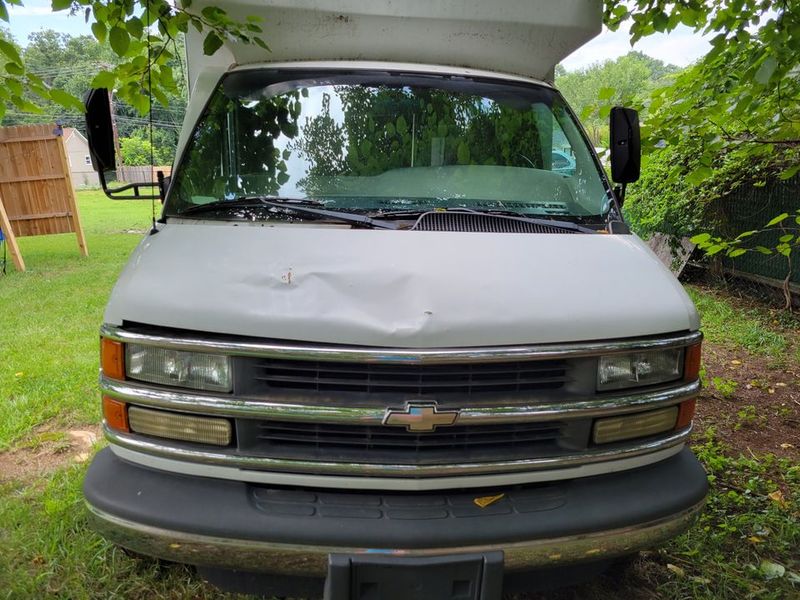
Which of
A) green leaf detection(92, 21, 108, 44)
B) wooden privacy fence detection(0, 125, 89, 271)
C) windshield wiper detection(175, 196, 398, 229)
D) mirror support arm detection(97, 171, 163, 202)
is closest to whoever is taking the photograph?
windshield wiper detection(175, 196, 398, 229)

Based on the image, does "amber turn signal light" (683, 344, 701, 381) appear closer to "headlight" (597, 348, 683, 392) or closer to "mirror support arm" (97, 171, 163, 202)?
"headlight" (597, 348, 683, 392)

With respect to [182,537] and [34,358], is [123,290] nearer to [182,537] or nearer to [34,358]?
[182,537]

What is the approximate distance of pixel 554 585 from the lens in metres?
2.22

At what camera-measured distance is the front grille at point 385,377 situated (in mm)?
2018

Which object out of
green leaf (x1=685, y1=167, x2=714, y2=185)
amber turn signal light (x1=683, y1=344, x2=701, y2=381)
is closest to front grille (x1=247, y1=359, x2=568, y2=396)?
amber turn signal light (x1=683, y1=344, x2=701, y2=381)

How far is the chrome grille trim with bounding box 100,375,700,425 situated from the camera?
2010 mm

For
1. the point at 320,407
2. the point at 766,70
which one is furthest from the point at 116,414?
the point at 766,70

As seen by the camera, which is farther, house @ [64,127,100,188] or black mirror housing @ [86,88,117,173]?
house @ [64,127,100,188]

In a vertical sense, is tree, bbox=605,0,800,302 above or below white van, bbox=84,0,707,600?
above

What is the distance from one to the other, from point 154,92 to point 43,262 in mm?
8913

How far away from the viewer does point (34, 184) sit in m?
10.5

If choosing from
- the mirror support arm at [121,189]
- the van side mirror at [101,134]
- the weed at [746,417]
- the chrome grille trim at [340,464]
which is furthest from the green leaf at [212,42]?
the weed at [746,417]

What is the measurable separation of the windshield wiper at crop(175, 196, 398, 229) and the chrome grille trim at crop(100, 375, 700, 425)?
0.79 metres

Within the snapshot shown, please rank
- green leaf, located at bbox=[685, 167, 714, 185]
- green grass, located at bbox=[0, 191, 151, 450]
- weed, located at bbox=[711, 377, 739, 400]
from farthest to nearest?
weed, located at bbox=[711, 377, 739, 400] → green grass, located at bbox=[0, 191, 151, 450] → green leaf, located at bbox=[685, 167, 714, 185]
